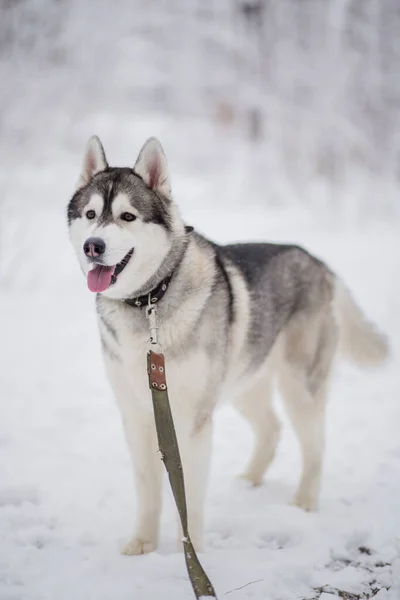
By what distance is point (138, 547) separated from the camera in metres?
2.65

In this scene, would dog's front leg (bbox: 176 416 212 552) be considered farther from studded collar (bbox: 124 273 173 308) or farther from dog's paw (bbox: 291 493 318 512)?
Result: dog's paw (bbox: 291 493 318 512)

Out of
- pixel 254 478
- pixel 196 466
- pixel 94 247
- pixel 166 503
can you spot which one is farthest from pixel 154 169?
pixel 254 478

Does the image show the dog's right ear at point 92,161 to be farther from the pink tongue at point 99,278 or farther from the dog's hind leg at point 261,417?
the dog's hind leg at point 261,417

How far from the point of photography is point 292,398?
3336mm

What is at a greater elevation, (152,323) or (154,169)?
(154,169)

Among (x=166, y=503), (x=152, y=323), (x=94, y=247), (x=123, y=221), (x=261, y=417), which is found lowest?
(x=166, y=503)

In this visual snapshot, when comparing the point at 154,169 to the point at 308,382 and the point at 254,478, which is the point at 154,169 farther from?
the point at 254,478

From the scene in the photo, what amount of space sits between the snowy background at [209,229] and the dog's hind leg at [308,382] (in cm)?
27

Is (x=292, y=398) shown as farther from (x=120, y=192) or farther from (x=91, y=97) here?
(x=91, y=97)

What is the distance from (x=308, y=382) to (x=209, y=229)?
8.14 meters

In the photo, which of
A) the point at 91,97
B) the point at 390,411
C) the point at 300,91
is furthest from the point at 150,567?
the point at 300,91

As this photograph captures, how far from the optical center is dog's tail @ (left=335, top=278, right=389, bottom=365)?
3506 mm

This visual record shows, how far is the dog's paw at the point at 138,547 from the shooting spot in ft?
8.59

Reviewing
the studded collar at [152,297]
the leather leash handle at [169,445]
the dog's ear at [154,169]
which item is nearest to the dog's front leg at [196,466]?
the leather leash handle at [169,445]
